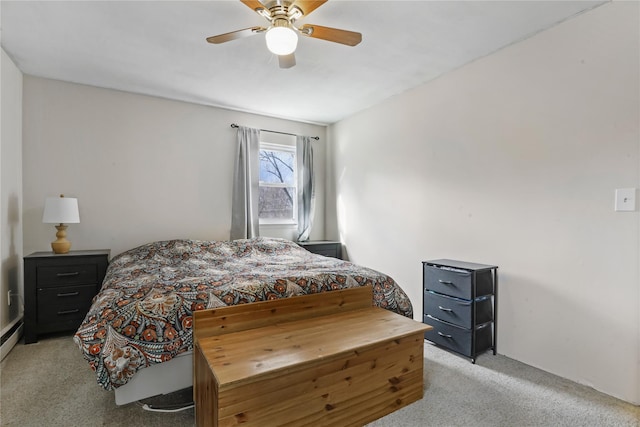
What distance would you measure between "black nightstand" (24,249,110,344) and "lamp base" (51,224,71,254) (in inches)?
2.9

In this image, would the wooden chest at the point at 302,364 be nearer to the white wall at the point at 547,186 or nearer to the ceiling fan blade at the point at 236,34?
the white wall at the point at 547,186

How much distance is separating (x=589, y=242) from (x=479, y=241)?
767 millimetres

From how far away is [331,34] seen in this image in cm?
200

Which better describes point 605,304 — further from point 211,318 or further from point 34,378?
point 34,378

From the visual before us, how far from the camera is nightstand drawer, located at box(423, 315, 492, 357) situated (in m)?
2.45

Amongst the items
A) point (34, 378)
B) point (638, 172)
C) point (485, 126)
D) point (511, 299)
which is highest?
point (485, 126)

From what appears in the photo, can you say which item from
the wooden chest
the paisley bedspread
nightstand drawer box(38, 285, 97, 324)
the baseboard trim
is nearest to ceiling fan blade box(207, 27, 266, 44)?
the paisley bedspread

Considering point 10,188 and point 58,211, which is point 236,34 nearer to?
point 58,211

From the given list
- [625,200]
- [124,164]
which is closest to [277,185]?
[124,164]

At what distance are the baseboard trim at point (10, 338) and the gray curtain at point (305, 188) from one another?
9.54ft

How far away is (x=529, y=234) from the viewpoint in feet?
7.95

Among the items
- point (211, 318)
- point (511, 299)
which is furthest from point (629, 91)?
point (211, 318)

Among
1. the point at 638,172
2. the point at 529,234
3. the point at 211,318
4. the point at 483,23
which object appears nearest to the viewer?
the point at 211,318

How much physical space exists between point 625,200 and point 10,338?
4426 mm
